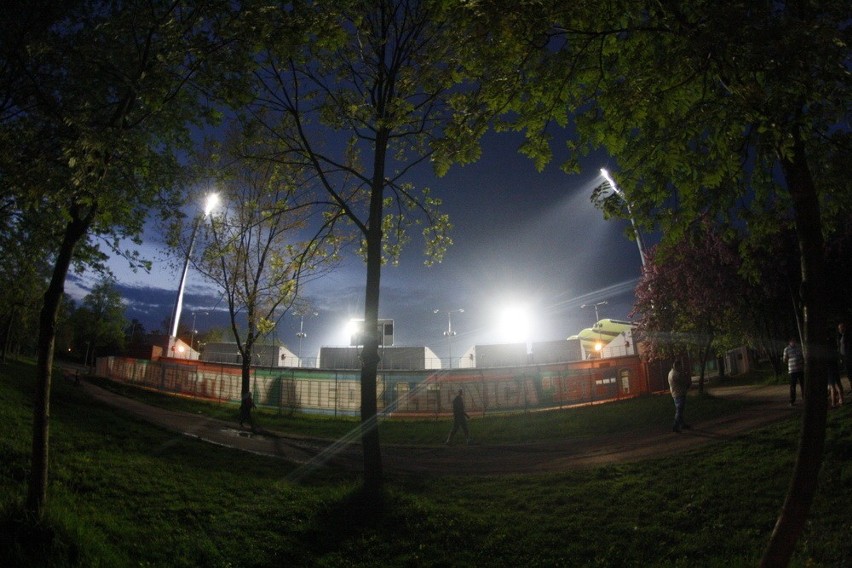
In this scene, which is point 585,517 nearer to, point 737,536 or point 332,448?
point 737,536

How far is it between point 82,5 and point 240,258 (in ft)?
42.7

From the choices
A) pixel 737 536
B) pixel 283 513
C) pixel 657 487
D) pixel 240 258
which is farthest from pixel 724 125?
pixel 240 258

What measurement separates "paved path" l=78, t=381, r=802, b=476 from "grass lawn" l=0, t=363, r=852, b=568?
952mm

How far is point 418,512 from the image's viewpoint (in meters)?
7.29

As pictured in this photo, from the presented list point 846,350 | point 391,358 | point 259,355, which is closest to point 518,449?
point 846,350

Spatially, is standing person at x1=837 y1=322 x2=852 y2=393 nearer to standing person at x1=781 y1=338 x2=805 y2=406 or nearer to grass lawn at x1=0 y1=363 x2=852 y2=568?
grass lawn at x1=0 y1=363 x2=852 y2=568

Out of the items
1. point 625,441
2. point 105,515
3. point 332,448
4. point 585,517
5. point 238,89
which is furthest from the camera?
point 332,448

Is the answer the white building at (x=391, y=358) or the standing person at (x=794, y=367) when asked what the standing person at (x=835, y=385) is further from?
the white building at (x=391, y=358)

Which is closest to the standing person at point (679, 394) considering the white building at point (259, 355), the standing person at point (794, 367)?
the standing person at point (794, 367)

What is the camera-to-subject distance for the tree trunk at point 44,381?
546cm

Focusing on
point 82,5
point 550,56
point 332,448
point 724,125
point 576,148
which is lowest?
point 332,448

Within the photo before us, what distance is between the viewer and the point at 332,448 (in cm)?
1395

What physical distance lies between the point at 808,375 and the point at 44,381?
27.4ft

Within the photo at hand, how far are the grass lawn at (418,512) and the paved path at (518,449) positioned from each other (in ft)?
3.12
